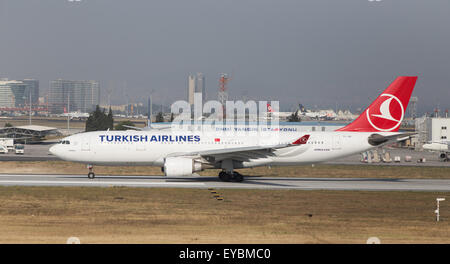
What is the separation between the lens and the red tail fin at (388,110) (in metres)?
40.8

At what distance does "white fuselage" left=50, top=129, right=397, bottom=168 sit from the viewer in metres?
37.1

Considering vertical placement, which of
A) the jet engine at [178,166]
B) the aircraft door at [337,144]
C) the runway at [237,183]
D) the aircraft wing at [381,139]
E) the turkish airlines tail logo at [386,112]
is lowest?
the runway at [237,183]

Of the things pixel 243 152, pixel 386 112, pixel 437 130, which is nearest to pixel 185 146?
pixel 243 152

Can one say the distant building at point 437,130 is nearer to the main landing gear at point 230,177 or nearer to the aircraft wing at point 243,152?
the aircraft wing at point 243,152

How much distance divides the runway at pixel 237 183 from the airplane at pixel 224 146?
121 centimetres

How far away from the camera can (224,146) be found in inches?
1528

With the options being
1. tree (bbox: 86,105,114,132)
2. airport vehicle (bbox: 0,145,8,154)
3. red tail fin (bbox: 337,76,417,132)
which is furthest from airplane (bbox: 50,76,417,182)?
tree (bbox: 86,105,114,132)

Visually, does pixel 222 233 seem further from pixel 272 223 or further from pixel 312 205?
pixel 312 205

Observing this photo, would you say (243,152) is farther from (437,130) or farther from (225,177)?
(437,130)

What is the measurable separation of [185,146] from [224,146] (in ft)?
9.78

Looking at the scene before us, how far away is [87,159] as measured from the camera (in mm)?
37125

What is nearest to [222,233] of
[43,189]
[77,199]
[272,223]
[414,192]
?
[272,223]

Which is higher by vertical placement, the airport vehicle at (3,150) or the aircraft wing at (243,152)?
the aircraft wing at (243,152)

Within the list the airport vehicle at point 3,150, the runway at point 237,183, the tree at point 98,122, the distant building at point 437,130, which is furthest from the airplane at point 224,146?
the tree at point 98,122
